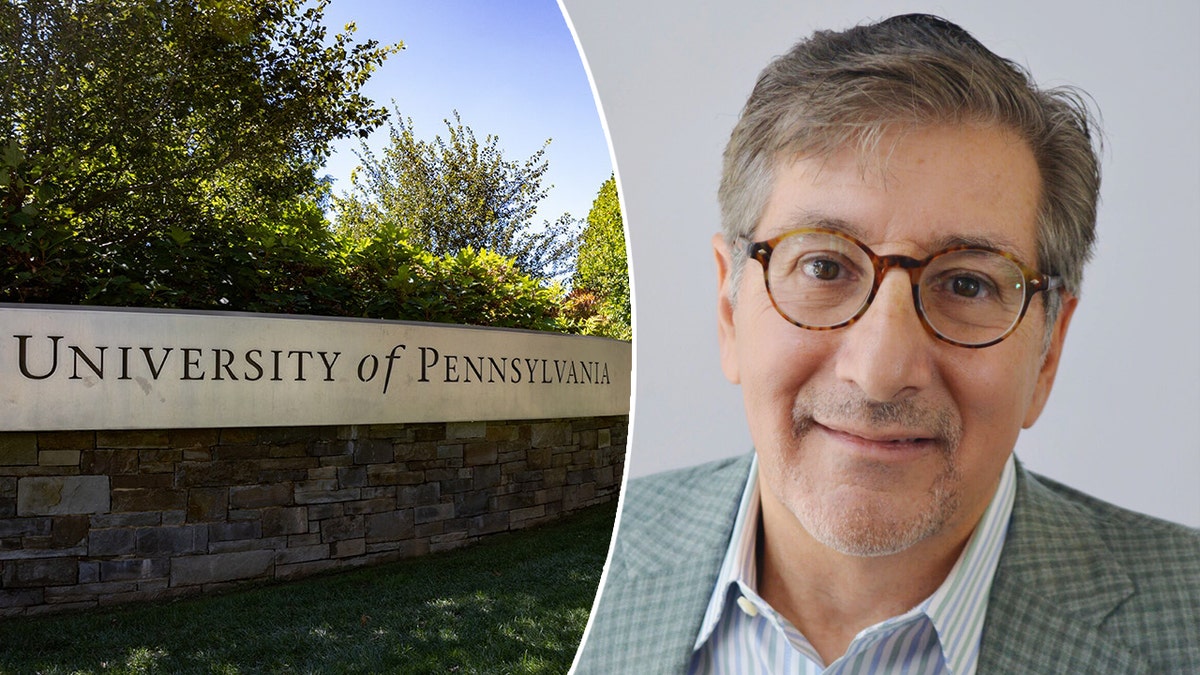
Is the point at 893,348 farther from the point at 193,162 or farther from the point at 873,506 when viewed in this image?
the point at 193,162

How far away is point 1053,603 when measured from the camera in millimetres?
1246

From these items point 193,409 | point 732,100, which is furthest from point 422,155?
point 732,100

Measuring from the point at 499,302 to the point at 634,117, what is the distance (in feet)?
3.74

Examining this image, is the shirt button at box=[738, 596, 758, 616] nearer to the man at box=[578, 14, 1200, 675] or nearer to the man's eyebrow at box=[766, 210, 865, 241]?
the man at box=[578, 14, 1200, 675]

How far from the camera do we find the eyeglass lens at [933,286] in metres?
1.21

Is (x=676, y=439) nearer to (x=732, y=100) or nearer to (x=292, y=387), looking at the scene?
(x=732, y=100)

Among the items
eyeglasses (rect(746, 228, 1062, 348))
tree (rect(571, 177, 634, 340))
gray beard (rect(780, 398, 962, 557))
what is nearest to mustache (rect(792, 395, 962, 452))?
gray beard (rect(780, 398, 962, 557))

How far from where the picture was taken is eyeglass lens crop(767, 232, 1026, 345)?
3.99ft

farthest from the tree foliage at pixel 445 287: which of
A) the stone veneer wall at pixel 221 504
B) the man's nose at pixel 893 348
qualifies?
the man's nose at pixel 893 348

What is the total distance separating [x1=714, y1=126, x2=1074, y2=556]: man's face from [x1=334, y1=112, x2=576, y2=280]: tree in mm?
1195

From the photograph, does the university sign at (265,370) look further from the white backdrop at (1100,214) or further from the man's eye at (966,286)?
the man's eye at (966,286)

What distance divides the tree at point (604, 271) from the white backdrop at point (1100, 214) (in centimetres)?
77

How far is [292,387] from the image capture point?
7.66 feet

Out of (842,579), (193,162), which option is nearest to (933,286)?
(842,579)
